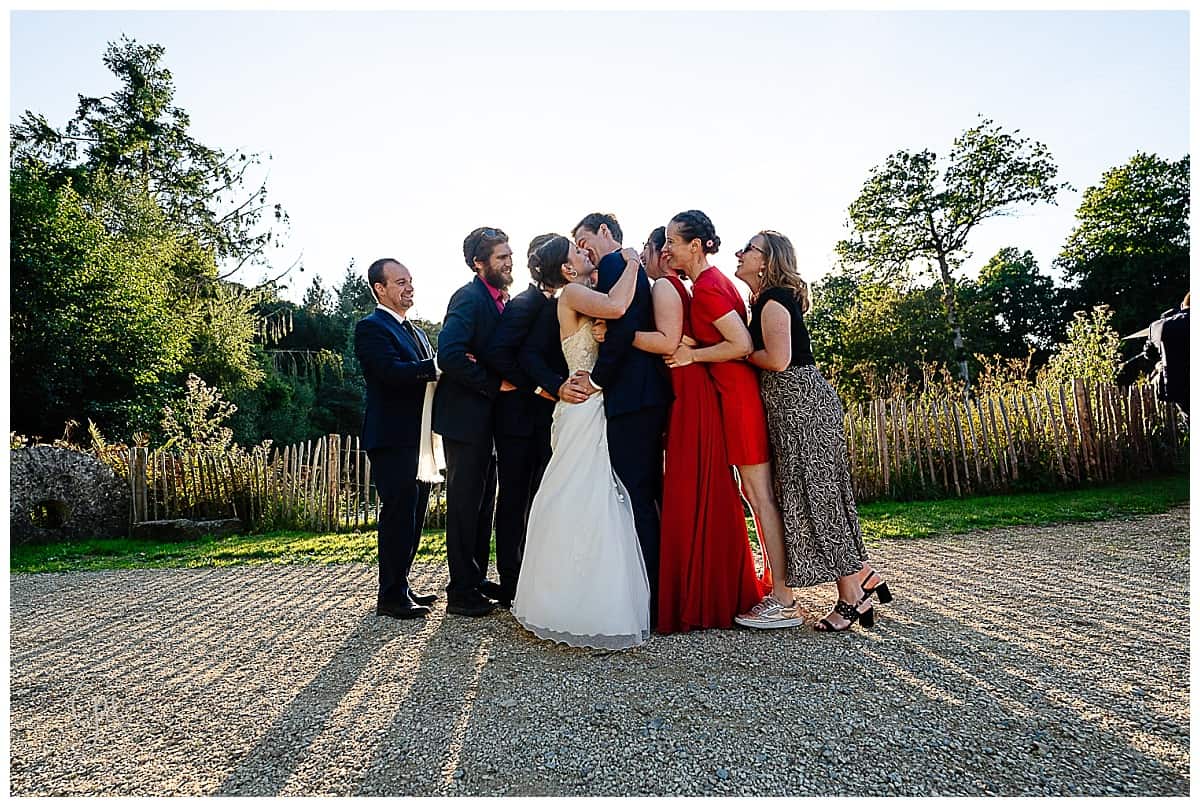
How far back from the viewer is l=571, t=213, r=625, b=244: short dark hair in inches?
176

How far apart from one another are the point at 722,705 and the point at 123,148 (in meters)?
27.8

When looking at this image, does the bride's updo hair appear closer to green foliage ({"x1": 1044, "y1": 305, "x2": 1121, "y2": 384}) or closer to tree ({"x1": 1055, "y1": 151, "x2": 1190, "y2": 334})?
green foliage ({"x1": 1044, "y1": 305, "x2": 1121, "y2": 384})

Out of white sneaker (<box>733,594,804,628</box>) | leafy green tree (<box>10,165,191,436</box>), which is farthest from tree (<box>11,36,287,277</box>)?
white sneaker (<box>733,594,804,628</box>)

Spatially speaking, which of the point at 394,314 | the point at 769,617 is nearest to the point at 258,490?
the point at 394,314

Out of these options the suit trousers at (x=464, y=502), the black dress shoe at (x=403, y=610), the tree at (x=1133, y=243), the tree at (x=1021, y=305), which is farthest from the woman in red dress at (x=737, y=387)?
the tree at (x=1021, y=305)

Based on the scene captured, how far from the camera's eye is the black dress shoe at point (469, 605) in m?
4.55

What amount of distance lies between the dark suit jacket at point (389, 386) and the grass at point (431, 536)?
2836mm

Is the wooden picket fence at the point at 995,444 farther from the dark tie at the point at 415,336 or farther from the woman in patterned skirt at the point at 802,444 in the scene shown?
the dark tie at the point at 415,336

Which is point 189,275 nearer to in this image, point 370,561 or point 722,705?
point 370,561

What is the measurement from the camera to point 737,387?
4.28 m

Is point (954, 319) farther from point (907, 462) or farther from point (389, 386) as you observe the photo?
point (389, 386)

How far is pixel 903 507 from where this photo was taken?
9.97 metres

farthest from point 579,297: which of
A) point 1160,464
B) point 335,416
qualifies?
point 335,416

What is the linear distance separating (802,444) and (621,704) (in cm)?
→ 176
